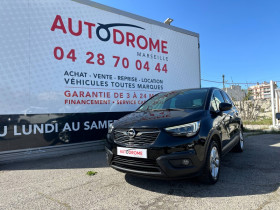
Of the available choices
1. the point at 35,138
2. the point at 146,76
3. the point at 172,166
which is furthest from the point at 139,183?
the point at 146,76

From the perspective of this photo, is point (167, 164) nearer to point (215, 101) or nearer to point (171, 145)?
point (171, 145)

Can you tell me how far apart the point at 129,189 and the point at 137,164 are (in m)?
0.50

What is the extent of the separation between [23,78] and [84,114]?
5.47 feet

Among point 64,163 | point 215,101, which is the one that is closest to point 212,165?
point 215,101

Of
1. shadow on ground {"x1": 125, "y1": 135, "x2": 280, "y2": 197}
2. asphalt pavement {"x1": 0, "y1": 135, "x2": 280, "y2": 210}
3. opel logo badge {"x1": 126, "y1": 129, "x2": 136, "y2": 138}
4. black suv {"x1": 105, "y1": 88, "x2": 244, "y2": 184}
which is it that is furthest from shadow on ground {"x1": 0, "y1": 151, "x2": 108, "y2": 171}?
opel logo badge {"x1": 126, "y1": 129, "x2": 136, "y2": 138}

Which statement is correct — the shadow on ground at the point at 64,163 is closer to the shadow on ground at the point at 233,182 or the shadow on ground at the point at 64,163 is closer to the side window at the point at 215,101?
the shadow on ground at the point at 233,182

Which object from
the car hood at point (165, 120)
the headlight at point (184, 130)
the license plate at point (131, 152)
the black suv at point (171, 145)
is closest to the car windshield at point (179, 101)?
the black suv at point (171, 145)

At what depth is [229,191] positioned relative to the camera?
293 centimetres

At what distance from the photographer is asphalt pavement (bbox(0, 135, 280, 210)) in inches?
104

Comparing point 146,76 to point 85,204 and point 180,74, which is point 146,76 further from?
point 85,204

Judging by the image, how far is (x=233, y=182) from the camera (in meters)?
3.27

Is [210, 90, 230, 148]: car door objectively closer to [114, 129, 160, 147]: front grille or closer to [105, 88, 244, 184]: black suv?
[105, 88, 244, 184]: black suv

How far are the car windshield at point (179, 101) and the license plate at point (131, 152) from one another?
1.21 m

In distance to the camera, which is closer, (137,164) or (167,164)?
(167,164)
